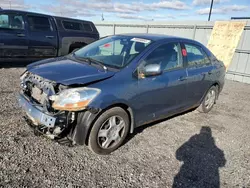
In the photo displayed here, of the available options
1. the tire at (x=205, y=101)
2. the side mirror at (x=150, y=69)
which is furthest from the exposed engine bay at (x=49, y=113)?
the tire at (x=205, y=101)

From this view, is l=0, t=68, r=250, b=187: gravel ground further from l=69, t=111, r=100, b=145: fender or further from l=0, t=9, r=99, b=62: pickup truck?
l=0, t=9, r=99, b=62: pickup truck

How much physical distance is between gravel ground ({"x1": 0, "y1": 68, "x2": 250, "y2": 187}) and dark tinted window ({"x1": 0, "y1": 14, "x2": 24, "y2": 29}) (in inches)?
157

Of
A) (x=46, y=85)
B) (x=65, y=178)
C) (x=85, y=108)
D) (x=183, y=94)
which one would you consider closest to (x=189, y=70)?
(x=183, y=94)

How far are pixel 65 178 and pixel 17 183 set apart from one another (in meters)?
0.52

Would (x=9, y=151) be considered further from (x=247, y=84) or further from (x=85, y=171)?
(x=247, y=84)

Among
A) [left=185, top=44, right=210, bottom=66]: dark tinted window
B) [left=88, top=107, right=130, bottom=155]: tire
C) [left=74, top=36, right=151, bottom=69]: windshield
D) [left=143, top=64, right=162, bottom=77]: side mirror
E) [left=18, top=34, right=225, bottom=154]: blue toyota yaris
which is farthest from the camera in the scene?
[left=185, top=44, right=210, bottom=66]: dark tinted window

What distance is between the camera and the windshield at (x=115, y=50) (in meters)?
3.52

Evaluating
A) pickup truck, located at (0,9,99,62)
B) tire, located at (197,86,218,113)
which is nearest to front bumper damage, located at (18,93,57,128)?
tire, located at (197,86,218,113)

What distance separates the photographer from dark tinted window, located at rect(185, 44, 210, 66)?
436cm

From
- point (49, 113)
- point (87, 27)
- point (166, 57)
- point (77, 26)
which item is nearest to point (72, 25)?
point (77, 26)

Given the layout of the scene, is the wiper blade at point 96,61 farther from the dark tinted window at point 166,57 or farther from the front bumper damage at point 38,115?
the front bumper damage at point 38,115

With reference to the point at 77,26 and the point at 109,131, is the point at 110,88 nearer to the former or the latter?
the point at 109,131

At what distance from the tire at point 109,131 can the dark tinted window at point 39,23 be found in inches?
243

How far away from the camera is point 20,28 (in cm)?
752
